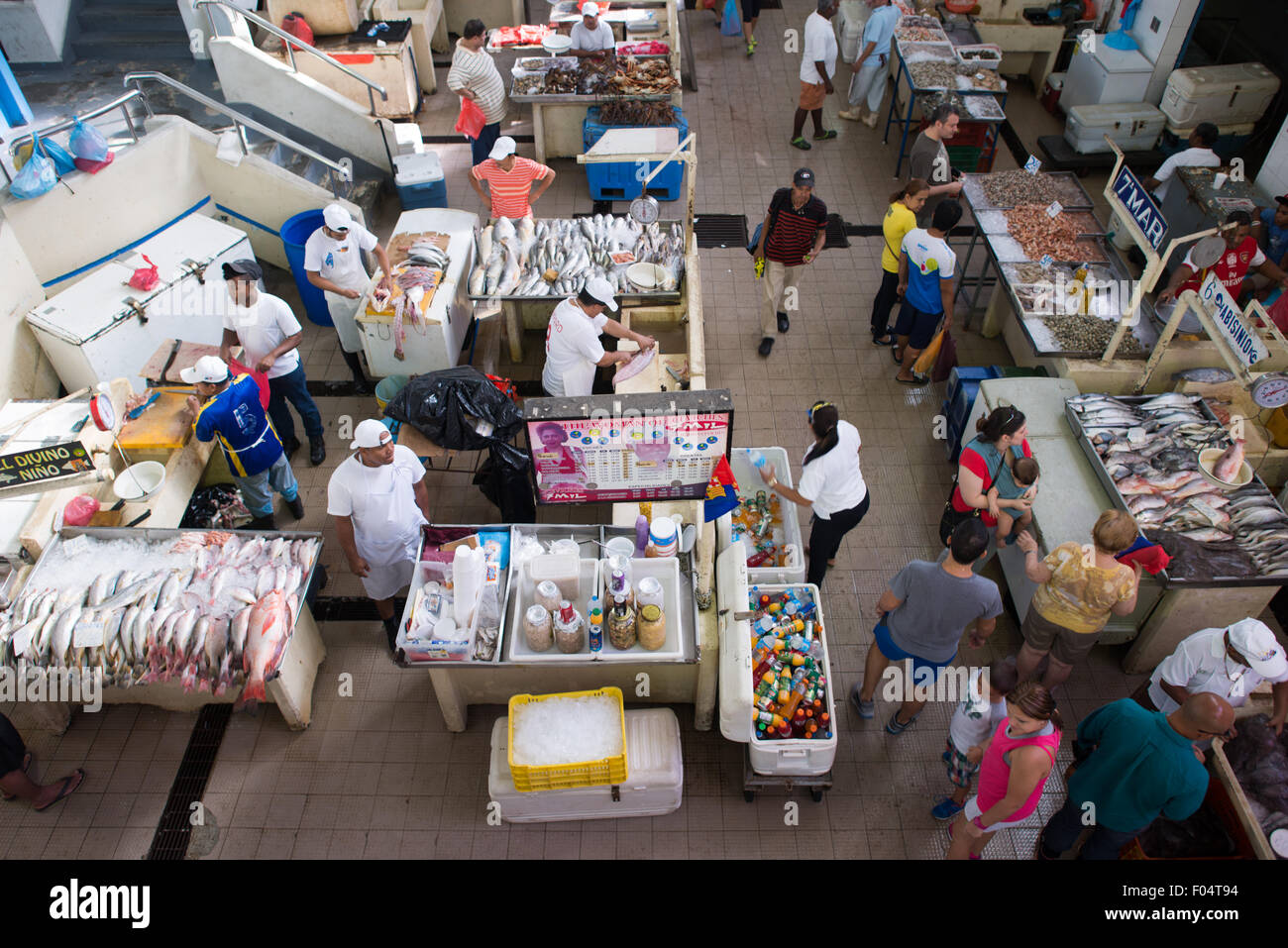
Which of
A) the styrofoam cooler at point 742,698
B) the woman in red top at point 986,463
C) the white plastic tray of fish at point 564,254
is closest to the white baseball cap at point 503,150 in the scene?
the white plastic tray of fish at point 564,254

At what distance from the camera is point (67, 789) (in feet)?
18.4

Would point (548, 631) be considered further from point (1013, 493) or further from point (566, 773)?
point (1013, 493)

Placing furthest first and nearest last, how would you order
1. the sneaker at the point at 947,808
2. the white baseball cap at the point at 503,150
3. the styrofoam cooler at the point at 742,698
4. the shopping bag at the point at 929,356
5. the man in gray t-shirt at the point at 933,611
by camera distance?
1. the white baseball cap at the point at 503,150
2. the shopping bag at the point at 929,356
3. the sneaker at the point at 947,808
4. the styrofoam cooler at the point at 742,698
5. the man in gray t-shirt at the point at 933,611

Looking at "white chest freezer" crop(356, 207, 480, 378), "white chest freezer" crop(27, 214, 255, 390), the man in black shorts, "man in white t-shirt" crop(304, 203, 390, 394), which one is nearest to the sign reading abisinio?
"white chest freezer" crop(27, 214, 255, 390)

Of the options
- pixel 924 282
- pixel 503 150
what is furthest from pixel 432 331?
pixel 924 282

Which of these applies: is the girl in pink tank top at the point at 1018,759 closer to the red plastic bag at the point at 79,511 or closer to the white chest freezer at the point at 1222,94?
the red plastic bag at the point at 79,511

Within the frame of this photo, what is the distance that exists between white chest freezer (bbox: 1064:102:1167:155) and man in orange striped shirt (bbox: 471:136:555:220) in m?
6.92

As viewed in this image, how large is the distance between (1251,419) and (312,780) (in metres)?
7.60

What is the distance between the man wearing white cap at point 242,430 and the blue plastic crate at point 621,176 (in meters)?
5.36

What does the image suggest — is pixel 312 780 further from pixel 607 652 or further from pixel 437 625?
pixel 607 652

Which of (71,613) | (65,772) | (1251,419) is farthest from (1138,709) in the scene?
(65,772)

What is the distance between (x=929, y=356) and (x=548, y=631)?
15.8 feet

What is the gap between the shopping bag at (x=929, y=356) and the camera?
26.2 ft

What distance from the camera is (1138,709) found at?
455cm
